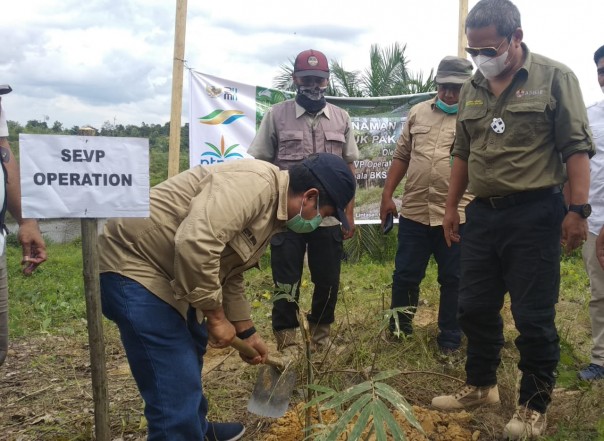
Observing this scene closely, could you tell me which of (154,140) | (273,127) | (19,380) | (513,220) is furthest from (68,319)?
(154,140)

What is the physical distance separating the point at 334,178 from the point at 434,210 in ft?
5.50

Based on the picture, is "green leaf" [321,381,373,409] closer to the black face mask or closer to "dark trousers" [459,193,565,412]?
"dark trousers" [459,193,565,412]

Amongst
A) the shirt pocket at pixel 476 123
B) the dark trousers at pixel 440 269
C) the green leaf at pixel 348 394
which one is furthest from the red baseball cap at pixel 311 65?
the green leaf at pixel 348 394

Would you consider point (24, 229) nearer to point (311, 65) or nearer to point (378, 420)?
point (378, 420)

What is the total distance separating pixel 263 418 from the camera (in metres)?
2.90

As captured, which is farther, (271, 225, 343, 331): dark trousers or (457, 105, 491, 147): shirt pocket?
(271, 225, 343, 331): dark trousers

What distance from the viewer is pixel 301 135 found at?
3.80 meters

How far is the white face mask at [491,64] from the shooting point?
263cm

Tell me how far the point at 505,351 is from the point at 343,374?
117cm

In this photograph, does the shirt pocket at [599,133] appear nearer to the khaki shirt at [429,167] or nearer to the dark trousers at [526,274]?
the khaki shirt at [429,167]

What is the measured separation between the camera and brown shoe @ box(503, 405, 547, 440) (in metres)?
2.55

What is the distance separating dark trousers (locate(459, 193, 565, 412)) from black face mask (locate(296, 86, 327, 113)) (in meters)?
1.45

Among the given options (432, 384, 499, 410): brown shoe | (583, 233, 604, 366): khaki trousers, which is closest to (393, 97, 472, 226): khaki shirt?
(583, 233, 604, 366): khaki trousers

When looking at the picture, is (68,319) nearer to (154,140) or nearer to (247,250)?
(247,250)
